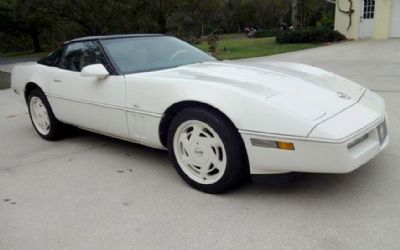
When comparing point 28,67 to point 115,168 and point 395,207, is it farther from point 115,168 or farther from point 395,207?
point 395,207

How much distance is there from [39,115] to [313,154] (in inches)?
148

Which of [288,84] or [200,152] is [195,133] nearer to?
[200,152]

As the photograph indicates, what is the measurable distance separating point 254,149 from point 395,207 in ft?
3.57

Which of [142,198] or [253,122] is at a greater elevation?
[253,122]

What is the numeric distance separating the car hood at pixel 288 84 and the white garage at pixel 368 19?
17319mm

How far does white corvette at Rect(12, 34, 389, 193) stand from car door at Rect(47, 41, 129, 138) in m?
0.01

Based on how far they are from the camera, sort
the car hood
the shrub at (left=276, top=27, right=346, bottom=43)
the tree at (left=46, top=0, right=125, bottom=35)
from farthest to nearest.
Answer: the tree at (left=46, top=0, right=125, bottom=35), the shrub at (left=276, top=27, right=346, bottom=43), the car hood

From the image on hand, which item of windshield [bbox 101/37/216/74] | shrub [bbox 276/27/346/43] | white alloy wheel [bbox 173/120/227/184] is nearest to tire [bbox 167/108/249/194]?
white alloy wheel [bbox 173/120/227/184]

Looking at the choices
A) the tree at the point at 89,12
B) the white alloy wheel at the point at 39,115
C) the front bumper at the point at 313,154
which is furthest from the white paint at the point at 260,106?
the tree at the point at 89,12

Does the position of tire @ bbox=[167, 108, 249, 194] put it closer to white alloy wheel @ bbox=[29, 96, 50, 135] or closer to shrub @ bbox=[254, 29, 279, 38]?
white alloy wheel @ bbox=[29, 96, 50, 135]

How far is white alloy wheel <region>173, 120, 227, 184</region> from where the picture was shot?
10.7 ft

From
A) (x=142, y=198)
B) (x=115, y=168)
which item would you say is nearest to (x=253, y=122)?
(x=142, y=198)

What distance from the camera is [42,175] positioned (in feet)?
13.3

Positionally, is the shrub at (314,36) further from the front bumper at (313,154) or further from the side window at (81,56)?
the front bumper at (313,154)
